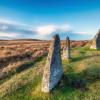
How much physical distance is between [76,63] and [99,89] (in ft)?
42.9

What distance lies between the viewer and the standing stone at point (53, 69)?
3505cm

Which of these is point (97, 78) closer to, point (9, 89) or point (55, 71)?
point (55, 71)

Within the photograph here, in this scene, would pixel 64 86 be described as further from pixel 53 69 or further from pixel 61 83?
pixel 53 69

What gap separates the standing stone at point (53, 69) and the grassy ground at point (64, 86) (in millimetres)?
874

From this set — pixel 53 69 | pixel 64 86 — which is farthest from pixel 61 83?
pixel 53 69

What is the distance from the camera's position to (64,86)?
117ft

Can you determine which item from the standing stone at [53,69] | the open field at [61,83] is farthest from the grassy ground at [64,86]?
the standing stone at [53,69]

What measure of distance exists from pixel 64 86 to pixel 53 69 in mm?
3146

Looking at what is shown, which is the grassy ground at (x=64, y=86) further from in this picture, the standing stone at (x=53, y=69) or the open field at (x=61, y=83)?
the standing stone at (x=53, y=69)

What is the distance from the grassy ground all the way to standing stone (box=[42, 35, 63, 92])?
87 cm

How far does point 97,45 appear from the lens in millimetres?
64438

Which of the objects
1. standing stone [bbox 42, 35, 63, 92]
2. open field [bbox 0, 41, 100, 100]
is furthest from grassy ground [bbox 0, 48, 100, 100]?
standing stone [bbox 42, 35, 63, 92]

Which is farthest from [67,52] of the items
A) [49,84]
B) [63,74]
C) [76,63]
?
[49,84]

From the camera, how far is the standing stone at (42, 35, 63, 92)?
35.0 metres
